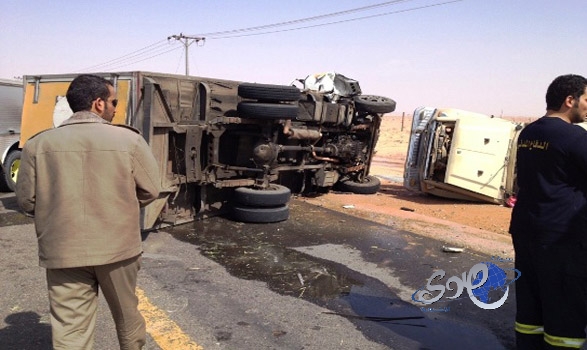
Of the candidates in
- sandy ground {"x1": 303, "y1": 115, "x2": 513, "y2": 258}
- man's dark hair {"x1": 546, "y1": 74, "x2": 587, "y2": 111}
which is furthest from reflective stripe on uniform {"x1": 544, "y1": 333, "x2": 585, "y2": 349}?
sandy ground {"x1": 303, "y1": 115, "x2": 513, "y2": 258}

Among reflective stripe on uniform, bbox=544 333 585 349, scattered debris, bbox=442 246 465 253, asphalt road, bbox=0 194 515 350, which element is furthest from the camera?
scattered debris, bbox=442 246 465 253

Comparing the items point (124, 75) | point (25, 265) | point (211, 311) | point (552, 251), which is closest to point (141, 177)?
point (211, 311)

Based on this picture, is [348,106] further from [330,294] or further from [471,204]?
[330,294]

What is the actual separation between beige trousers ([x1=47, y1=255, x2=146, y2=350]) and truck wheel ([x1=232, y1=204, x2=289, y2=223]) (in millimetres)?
4446

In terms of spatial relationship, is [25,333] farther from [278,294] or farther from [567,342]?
[567,342]

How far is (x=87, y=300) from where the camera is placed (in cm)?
242

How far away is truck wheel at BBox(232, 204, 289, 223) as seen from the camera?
275 inches

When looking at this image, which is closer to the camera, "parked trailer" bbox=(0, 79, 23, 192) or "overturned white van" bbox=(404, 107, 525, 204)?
"parked trailer" bbox=(0, 79, 23, 192)

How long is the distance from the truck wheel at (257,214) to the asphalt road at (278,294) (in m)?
0.32

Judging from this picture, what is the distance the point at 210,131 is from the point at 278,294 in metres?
3.09

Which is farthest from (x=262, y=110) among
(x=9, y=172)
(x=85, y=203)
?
(x=9, y=172)

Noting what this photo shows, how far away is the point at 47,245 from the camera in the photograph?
2.31 m

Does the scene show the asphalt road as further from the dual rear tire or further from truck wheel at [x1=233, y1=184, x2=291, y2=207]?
truck wheel at [x1=233, y1=184, x2=291, y2=207]

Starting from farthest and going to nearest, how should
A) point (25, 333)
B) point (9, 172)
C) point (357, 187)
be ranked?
1. point (357, 187)
2. point (9, 172)
3. point (25, 333)
